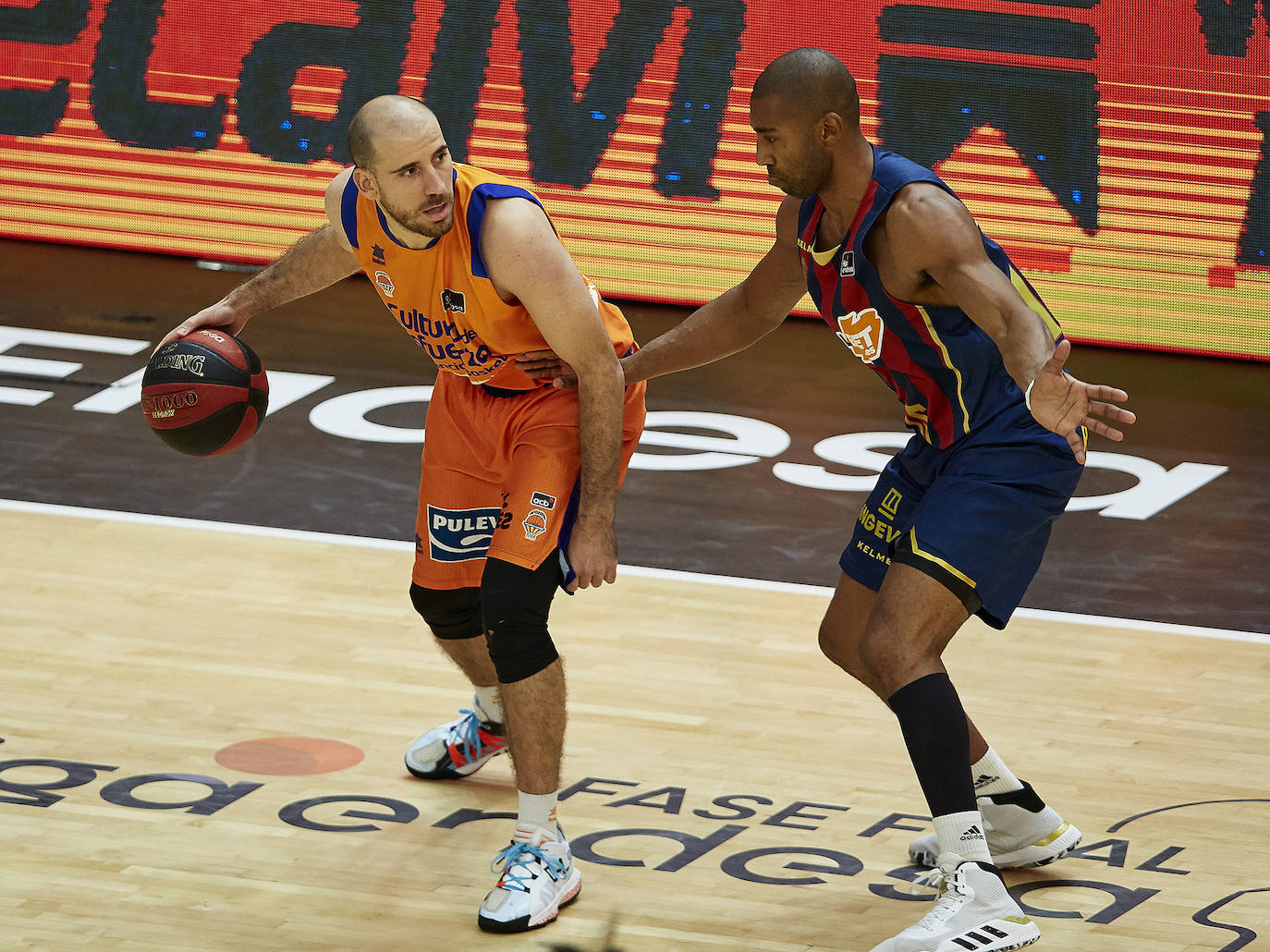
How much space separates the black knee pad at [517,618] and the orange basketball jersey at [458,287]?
455mm

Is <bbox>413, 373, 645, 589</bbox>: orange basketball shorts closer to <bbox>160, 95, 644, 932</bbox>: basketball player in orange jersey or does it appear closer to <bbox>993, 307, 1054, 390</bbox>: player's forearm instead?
<bbox>160, 95, 644, 932</bbox>: basketball player in orange jersey

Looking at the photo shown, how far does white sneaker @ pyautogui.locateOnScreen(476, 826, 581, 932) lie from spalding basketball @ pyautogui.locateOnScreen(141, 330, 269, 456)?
3.88 ft

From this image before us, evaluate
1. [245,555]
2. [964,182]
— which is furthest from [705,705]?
[964,182]

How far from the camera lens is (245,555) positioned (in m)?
5.96

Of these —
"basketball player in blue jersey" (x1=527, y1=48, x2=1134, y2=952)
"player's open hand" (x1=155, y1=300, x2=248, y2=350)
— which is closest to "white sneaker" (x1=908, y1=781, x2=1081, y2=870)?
"basketball player in blue jersey" (x1=527, y1=48, x2=1134, y2=952)

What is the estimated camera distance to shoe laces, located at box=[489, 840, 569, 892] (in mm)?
3686

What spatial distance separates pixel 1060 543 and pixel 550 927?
10.8ft

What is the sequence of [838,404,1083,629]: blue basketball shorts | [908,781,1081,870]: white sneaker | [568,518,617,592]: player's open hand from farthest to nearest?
[908,781,1081,870]: white sneaker, [568,518,617,592]: player's open hand, [838,404,1083,629]: blue basketball shorts

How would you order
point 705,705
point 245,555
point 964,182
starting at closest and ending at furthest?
1. point 705,705
2. point 245,555
3. point 964,182

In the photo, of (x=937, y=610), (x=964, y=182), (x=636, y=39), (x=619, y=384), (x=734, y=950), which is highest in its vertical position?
(x=636, y=39)

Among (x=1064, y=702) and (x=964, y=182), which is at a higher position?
(x=964, y=182)

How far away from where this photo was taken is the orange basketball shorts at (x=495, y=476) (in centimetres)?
385

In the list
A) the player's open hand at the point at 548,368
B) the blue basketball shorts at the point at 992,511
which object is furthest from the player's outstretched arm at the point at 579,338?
the blue basketball shorts at the point at 992,511

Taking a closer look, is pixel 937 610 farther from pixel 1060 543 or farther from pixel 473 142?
pixel 473 142
